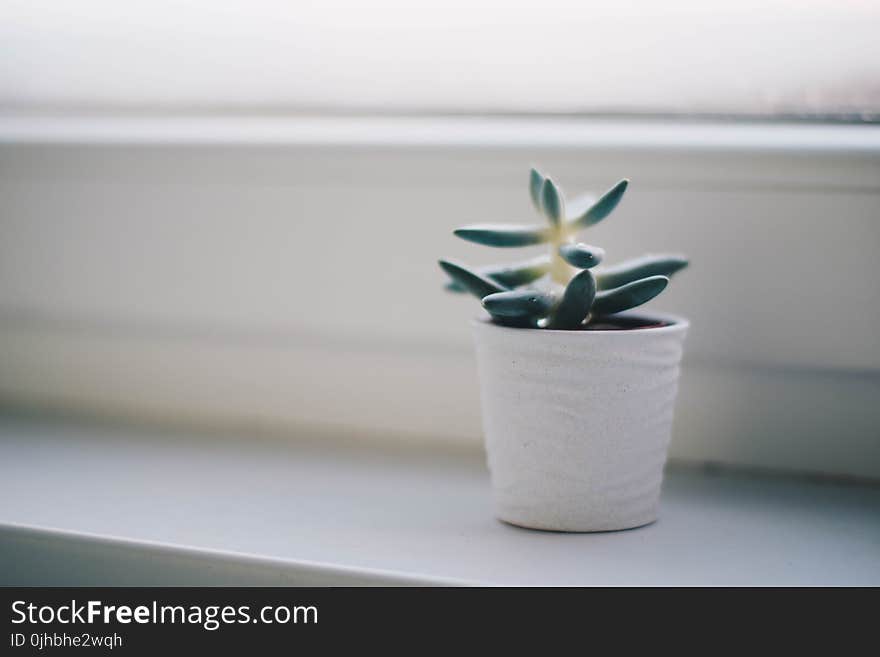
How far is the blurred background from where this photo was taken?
0.75 m

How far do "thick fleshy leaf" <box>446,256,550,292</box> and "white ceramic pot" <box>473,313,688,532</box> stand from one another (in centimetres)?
3

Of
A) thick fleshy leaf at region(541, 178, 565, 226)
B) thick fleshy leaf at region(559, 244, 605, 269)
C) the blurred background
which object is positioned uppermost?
the blurred background

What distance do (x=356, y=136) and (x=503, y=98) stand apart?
13 cm

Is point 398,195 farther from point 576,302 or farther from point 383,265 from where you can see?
point 576,302

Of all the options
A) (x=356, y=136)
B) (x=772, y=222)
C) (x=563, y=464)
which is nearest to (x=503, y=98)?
(x=356, y=136)

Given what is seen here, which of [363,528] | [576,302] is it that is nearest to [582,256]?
[576,302]

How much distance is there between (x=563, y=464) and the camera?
62cm

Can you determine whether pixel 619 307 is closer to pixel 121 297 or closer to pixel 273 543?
pixel 273 543

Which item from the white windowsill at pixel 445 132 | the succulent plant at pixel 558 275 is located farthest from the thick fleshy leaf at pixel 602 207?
the white windowsill at pixel 445 132

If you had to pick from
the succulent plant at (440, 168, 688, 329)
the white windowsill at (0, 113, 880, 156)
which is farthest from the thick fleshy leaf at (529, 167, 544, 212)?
the white windowsill at (0, 113, 880, 156)

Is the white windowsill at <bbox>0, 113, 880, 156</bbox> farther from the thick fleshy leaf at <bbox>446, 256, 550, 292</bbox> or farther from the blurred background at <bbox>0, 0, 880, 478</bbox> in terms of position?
the thick fleshy leaf at <bbox>446, 256, 550, 292</bbox>

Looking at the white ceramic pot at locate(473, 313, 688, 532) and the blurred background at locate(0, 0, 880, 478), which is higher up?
the blurred background at locate(0, 0, 880, 478)

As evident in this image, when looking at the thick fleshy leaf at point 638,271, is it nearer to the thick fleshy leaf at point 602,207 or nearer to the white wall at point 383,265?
the thick fleshy leaf at point 602,207
